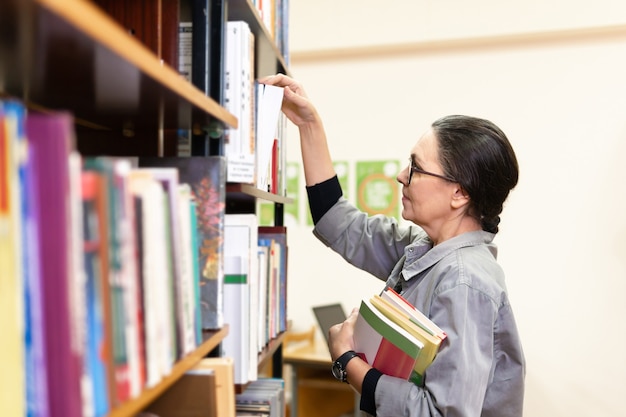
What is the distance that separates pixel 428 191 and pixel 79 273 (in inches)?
41.6

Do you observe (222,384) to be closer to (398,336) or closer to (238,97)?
(398,336)

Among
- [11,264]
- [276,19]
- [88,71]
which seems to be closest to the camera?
[11,264]

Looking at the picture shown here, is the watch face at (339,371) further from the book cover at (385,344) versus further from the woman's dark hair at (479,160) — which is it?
the woman's dark hair at (479,160)

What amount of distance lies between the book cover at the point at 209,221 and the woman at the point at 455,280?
500mm

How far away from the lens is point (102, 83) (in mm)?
630

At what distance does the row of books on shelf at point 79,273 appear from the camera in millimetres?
418

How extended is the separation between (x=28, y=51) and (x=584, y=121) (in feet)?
9.02

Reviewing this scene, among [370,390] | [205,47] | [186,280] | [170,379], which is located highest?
[205,47]

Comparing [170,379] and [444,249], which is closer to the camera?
[170,379]

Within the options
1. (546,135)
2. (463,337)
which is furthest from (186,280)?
(546,135)

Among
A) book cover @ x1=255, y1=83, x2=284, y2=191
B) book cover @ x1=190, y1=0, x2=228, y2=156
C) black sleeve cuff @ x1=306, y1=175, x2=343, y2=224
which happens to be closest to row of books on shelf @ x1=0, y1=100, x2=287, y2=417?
book cover @ x1=190, y1=0, x2=228, y2=156

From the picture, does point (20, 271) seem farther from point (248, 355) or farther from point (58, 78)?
point (248, 355)

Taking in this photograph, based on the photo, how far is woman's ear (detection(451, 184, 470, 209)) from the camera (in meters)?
1.33

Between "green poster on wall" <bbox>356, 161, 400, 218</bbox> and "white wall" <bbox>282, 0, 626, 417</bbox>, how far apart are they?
7 cm
